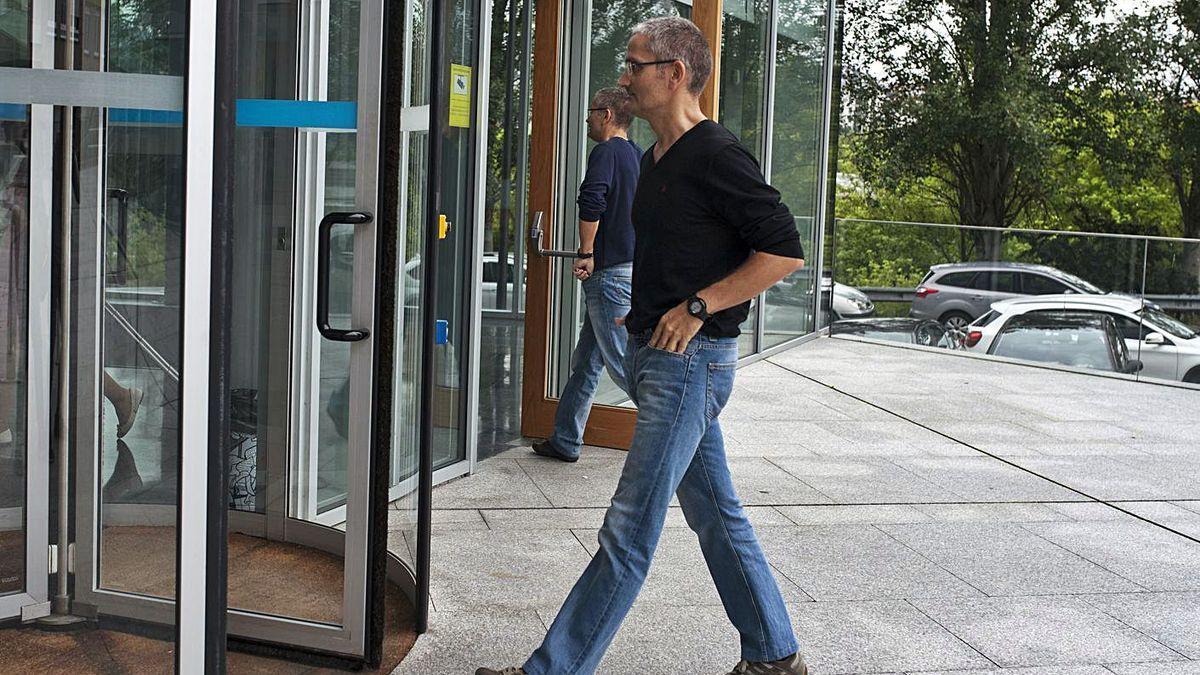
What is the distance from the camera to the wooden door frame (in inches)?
278

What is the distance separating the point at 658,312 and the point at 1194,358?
9365 mm

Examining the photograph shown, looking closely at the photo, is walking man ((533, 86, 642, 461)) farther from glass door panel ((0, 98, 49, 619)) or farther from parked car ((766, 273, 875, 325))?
parked car ((766, 273, 875, 325))

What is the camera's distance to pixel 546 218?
7102mm

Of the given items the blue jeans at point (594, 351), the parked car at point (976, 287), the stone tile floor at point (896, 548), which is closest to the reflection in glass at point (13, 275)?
the stone tile floor at point (896, 548)

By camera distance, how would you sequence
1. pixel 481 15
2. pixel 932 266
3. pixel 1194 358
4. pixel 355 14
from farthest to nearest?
pixel 932 266, pixel 1194 358, pixel 481 15, pixel 355 14

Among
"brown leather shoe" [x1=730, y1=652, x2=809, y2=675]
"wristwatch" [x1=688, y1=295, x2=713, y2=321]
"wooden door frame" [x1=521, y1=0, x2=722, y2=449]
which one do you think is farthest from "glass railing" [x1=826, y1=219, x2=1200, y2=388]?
"wristwatch" [x1=688, y1=295, x2=713, y2=321]

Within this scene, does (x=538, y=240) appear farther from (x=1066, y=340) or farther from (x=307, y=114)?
(x=1066, y=340)

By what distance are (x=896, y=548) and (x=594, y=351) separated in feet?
6.01

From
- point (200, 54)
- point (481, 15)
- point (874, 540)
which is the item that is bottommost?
point (874, 540)

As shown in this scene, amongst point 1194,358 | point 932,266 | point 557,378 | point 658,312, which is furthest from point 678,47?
point 932,266

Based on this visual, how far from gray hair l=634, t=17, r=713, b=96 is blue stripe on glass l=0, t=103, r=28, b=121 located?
56.9 inches

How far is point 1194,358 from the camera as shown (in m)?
11.4

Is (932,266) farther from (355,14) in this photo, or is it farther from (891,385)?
(355,14)

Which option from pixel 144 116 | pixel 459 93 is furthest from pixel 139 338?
pixel 459 93
